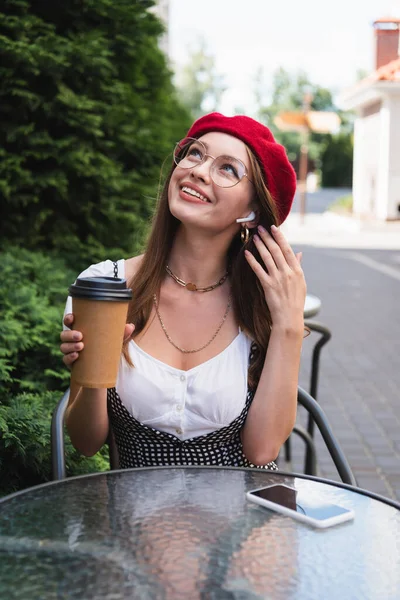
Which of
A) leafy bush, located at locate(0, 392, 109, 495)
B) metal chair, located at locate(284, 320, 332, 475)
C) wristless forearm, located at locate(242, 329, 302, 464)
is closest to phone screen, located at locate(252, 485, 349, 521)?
wristless forearm, located at locate(242, 329, 302, 464)

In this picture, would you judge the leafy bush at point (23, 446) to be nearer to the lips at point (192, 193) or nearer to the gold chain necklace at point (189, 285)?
the gold chain necklace at point (189, 285)

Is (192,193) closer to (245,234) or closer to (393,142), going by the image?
(245,234)

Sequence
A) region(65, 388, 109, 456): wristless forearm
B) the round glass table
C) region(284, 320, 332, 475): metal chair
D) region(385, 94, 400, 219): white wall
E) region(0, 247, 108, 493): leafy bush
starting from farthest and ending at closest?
region(385, 94, 400, 219): white wall < region(284, 320, 332, 475): metal chair < region(0, 247, 108, 493): leafy bush < region(65, 388, 109, 456): wristless forearm < the round glass table

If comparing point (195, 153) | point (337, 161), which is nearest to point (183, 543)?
point (195, 153)

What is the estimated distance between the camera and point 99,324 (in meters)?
1.62

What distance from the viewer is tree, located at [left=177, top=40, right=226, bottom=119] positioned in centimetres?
Result: 7400

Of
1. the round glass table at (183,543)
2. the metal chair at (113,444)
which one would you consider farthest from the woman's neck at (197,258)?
the round glass table at (183,543)

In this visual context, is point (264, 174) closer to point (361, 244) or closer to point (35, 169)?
point (35, 169)

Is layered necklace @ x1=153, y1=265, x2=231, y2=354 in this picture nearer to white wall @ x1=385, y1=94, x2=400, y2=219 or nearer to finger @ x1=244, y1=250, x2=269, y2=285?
finger @ x1=244, y1=250, x2=269, y2=285

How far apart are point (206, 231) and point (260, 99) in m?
75.8

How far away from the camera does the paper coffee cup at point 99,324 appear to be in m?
1.60

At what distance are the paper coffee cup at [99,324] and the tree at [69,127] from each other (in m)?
2.50

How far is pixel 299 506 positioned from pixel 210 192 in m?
0.91

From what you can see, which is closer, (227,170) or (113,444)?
(227,170)
